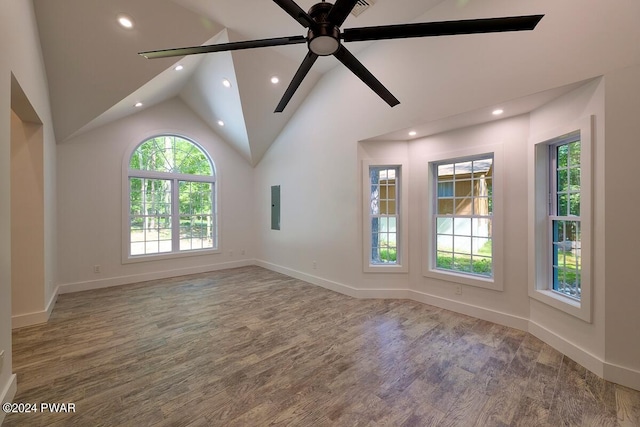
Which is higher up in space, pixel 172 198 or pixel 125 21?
pixel 125 21

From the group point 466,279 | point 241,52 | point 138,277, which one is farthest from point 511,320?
point 138,277

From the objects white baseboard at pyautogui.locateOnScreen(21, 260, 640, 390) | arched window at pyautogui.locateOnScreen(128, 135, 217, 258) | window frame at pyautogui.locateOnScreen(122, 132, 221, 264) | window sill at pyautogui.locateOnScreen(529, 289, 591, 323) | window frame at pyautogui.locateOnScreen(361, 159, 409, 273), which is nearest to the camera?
white baseboard at pyautogui.locateOnScreen(21, 260, 640, 390)

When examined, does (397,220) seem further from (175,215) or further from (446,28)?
(175,215)

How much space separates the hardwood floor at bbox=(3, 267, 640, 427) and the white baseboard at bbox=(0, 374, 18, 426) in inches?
2.3

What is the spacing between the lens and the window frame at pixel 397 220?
3959 mm

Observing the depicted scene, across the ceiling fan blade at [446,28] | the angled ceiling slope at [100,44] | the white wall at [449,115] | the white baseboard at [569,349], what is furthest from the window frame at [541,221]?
the angled ceiling slope at [100,44]

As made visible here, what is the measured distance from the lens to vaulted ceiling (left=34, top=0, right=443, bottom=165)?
2.89 m

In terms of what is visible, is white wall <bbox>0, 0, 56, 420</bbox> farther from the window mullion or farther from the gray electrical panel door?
the gray electrical panel door

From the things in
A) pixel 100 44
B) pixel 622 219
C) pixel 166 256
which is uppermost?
pixel 100 44

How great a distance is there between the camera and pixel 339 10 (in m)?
1.46

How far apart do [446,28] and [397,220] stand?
9.31 ft

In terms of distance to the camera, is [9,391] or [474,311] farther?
[474,311]

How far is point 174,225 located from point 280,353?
4276 millimetres

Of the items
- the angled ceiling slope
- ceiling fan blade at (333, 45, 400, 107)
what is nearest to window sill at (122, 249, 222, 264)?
the angled ceiling slope
